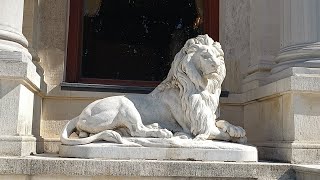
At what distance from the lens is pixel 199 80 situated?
8000mm

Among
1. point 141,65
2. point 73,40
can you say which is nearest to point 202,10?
point 141,65

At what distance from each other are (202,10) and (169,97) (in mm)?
3313

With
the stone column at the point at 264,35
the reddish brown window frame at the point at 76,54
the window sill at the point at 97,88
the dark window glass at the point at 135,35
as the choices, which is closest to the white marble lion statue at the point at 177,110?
the window sill at the point at 97,88

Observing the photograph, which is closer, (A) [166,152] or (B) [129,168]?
(B) [129,168]

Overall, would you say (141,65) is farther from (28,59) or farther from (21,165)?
(21,165)

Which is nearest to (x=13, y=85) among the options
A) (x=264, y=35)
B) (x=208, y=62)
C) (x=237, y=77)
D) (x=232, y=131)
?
(x=208, y=62)

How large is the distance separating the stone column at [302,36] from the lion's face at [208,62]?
1324 mm

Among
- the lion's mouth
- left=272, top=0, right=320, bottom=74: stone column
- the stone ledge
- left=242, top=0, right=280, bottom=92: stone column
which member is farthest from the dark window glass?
the stone ledge

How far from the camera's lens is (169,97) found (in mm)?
8188

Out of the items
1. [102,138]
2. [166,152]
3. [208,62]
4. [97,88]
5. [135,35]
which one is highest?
[135,35]

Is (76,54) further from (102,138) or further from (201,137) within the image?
(201,137)

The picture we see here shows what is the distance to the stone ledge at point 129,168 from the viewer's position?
6820 mm

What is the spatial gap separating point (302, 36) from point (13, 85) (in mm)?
4762

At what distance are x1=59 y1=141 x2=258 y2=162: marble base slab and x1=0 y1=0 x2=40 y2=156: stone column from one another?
76 centimetres
